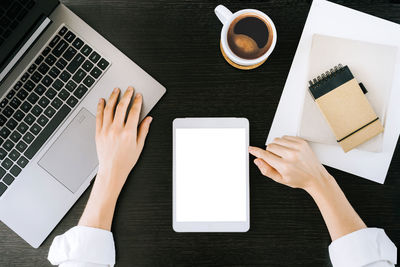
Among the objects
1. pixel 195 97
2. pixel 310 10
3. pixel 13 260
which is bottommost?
pixel 13 260

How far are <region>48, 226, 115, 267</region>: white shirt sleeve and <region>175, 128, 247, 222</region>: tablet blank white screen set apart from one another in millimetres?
168

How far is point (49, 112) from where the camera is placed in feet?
2.27

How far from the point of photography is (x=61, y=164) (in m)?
0.69

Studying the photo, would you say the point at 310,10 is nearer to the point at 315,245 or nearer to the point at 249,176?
the point at 249,176

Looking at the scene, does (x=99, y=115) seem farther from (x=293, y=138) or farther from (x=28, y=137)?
(x=293, y=138)

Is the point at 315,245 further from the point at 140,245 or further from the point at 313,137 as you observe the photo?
the point at 140,245

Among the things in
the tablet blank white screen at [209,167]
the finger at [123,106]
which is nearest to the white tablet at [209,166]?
the tablet blank white screen at [209,167]

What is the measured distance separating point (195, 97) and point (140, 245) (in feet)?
1.16

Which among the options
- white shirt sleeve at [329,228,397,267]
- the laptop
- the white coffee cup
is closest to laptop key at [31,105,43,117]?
the laptop

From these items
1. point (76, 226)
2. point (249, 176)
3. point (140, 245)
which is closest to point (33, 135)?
point (76, 226)

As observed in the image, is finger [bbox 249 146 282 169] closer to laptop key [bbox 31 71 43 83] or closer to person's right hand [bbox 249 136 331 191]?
person's right hand [bbox 249 136 331 191]

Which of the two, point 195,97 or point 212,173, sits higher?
point 195,97

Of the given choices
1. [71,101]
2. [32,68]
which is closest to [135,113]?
[71,101]

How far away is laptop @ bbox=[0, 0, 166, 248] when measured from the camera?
2.25ft
